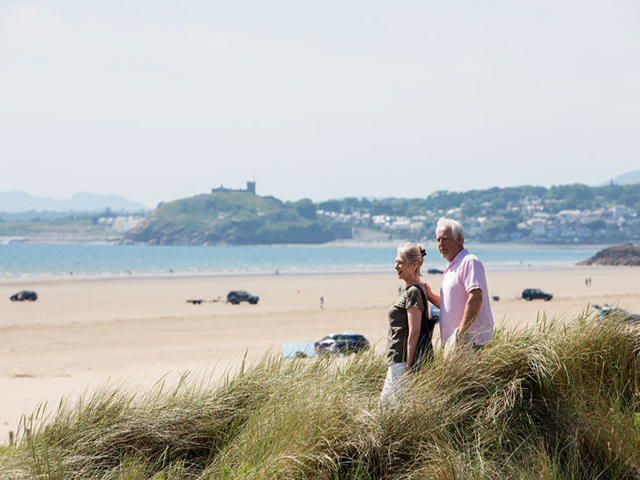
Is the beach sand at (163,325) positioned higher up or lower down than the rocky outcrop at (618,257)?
higher up

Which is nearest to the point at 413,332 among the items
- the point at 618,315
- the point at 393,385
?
the point at 393,385

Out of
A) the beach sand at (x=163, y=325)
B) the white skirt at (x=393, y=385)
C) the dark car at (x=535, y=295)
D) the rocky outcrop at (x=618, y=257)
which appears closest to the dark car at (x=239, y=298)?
the beach sand at (x=163, y=325)

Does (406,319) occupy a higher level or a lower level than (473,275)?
lower

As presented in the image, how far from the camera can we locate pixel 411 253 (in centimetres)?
452

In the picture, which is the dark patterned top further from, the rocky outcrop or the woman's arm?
the rocky outcrop

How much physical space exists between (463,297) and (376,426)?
1.16m

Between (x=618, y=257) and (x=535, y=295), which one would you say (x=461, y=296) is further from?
(x=618, y=257)

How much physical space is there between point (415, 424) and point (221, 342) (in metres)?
19.9

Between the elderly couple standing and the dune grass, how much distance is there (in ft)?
0.55

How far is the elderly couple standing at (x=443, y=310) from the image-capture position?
438 centimetres

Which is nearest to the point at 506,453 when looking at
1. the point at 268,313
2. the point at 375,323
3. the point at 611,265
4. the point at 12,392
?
the point at 12,392

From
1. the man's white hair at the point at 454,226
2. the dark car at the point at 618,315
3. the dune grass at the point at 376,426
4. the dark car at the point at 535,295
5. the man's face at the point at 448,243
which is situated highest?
the man's white hair at the point at 454,226

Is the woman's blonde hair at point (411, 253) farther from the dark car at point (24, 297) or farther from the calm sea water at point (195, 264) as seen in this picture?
the calm sea water at point (195, 264)

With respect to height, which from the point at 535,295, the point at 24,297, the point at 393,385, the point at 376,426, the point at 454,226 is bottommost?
the point at 535,295
